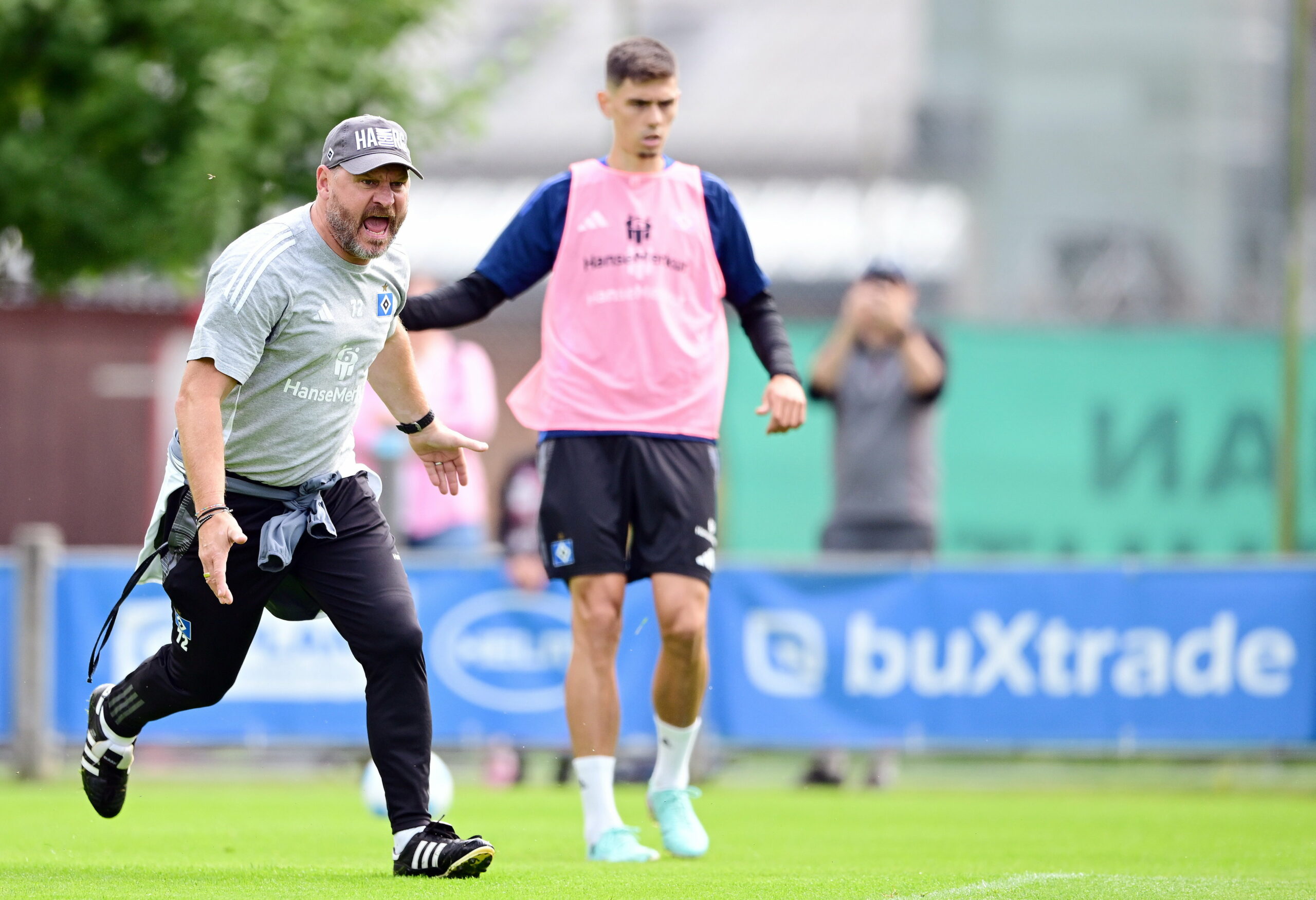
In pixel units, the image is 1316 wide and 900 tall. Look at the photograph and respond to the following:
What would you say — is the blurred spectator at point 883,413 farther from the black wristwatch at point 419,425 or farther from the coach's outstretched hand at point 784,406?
the black wristwatch at point 419,425

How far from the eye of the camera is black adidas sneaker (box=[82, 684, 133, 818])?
5.91m

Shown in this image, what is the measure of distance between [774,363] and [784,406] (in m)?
0.30

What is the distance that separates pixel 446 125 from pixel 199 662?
7.86 m

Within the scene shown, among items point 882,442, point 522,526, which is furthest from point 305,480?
point 882,442

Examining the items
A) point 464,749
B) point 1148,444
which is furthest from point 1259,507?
point 464,749

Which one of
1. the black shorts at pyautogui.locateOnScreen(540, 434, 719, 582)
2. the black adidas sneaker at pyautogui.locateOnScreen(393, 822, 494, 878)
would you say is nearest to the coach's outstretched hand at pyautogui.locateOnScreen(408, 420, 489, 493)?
the black shorts at pyautogui.locateOnScreen(540, 434, 719, 582)

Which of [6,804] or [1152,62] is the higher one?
[1152,62]

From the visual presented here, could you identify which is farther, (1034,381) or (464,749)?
(1034,381)

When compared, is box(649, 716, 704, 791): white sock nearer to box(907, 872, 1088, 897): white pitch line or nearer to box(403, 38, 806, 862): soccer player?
box(403, 38, 806, 862): soccer player

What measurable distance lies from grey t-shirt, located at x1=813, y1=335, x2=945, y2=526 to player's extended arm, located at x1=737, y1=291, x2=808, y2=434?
3871mm

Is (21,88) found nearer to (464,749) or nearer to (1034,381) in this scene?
(464,749)

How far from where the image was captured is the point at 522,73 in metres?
13.3

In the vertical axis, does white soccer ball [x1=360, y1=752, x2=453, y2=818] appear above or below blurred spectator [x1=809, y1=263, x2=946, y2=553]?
below

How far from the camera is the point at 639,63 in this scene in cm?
649
